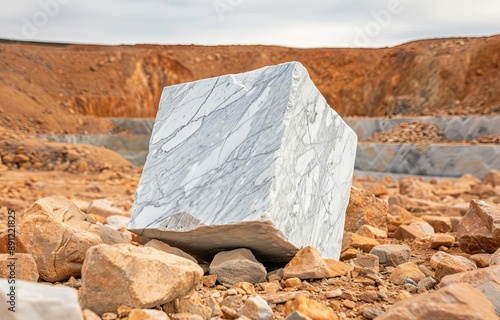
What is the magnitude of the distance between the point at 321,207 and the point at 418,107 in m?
17.9

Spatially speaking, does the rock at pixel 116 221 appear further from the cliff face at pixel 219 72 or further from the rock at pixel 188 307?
the cliff face at pixel 219 72

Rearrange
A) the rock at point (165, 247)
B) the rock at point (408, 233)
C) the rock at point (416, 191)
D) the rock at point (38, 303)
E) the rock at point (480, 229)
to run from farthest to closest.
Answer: the rock at point (416, 191), the rock at point (408, 233), the rock at point (480, 229), the rock at point (165, 247), the rock at point (38, 303)

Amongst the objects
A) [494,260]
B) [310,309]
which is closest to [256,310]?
[310,309]

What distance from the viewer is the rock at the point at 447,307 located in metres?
1.61

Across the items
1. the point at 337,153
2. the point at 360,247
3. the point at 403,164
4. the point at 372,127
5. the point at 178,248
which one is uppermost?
the point at 372,127

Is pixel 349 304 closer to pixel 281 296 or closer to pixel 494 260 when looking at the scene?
pixel 281 296

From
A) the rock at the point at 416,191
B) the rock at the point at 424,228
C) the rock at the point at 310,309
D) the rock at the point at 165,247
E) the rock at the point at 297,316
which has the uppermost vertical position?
the rock at the point at 416,191

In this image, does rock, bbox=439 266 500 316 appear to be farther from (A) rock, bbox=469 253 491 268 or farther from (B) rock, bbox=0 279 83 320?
(B) rock, bbox=0 279 83 320

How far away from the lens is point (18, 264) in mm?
2369

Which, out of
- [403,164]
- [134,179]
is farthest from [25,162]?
[403,164]

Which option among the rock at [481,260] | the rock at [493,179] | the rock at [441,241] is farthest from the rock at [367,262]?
the rock at [493,179]

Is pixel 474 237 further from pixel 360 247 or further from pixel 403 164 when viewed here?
pixel 403 164

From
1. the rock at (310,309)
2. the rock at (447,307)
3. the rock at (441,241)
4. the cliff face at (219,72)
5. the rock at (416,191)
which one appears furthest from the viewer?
the cliff face at (219,72)

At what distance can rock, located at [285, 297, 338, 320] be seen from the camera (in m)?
1.84
